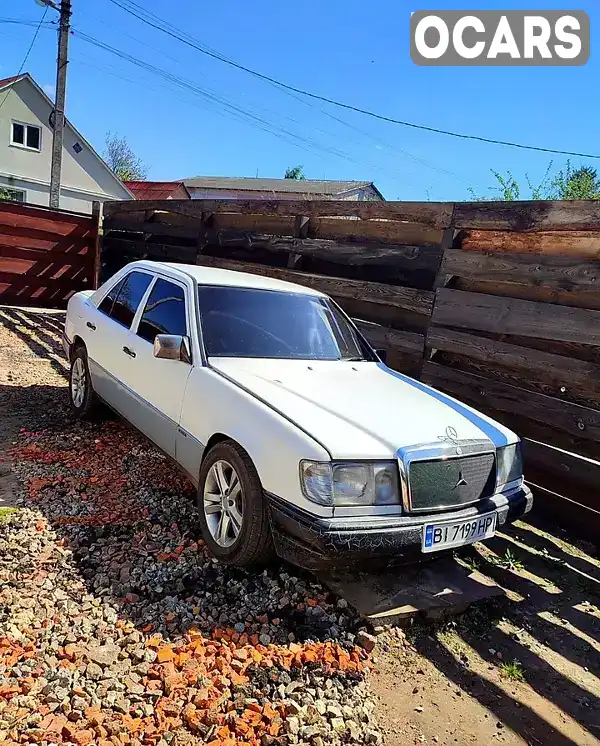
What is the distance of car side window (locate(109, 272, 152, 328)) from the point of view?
4.86m

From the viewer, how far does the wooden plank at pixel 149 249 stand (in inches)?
399

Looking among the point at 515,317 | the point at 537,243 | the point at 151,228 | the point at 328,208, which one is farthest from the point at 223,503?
the point at 151,228

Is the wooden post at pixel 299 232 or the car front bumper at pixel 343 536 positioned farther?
the wooden post at pixel 299 232

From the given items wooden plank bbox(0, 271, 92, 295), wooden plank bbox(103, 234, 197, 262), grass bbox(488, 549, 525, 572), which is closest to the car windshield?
grass bbox(488, 549, 525, 572)

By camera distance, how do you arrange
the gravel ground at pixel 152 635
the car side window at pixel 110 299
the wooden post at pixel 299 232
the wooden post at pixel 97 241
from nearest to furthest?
the gravel ground at pixel 152 635 → the car side window at pixel 110 299 → the wooden post at pixel 299 232 → the wooden post at pixel 97 241

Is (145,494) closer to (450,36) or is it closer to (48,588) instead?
(48,588)

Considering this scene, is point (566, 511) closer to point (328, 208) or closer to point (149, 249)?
point (328, 208)

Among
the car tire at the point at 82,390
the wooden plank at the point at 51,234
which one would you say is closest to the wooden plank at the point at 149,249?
the wooden plank at the point at 51,234

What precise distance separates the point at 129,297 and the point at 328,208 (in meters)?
3.24

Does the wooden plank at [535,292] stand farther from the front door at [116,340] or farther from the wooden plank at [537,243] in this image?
the front door at [116,340]

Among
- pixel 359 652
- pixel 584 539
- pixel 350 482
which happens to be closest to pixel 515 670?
pixel 359 652

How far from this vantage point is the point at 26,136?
2844 centimetres

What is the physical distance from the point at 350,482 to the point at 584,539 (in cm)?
257

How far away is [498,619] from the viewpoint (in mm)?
3404
